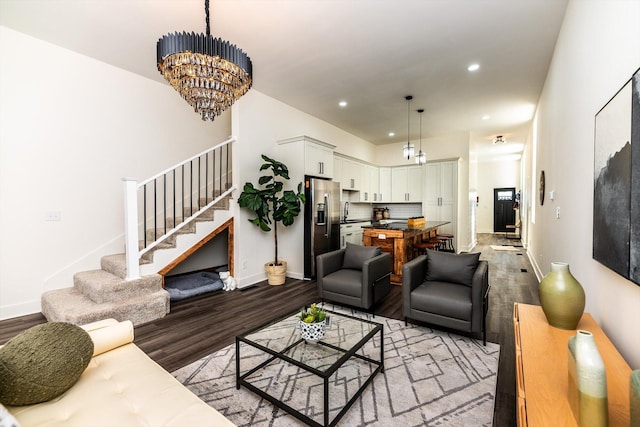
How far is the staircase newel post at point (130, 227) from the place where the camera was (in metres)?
3.31

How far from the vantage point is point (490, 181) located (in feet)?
42.4

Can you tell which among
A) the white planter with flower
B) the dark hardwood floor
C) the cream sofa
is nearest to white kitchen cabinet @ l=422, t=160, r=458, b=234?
the dark hardwood floor

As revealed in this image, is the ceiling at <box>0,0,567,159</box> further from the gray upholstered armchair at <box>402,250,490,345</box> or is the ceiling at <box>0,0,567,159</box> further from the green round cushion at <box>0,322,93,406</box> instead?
the green round cushion at <box>0,322,93,406</box>

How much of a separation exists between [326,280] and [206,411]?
2.44 m

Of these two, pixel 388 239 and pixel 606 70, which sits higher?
pixel 606 70

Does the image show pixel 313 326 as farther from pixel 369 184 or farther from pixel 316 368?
pixel 369 184

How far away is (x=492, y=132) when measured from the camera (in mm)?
7648

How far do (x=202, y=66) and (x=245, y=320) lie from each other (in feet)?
8.76

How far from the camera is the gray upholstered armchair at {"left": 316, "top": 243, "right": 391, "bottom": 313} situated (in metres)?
3.32

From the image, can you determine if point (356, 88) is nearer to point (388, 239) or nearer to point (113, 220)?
point (388, 239)

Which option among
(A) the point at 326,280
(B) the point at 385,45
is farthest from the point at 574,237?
(B) the point at 385,45

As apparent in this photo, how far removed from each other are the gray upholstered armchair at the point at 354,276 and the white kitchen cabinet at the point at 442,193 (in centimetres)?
441

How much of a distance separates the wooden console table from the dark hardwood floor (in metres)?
0.63

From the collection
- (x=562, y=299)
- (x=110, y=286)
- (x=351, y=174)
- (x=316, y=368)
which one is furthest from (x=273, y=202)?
(x=562, y=299)
